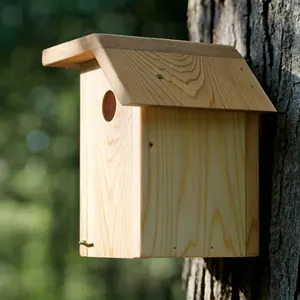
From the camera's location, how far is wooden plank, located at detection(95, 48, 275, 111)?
10.5ft

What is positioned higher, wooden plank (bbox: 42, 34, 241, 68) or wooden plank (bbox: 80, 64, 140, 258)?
wooden plank (bbox: 42, 34, 241, 68)

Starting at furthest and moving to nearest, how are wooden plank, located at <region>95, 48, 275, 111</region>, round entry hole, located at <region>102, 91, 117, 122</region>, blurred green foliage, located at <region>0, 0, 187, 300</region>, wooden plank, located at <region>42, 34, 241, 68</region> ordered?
blurred green foliage, located at <region>0, 0, 187, 300</region>, round entry hole, located at <region>102, 91, 117, 122</region>, wooden plank, located at <region>42, 34, 241, 68</region>, wooden plank, located at <region>95, 48, 275, 111</region>

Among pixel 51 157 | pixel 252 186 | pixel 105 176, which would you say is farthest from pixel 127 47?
pixel 51 157

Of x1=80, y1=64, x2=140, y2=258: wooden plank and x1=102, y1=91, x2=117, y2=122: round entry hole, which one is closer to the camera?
x1=80, y1=64, x2=140, y2=258: wooden plank

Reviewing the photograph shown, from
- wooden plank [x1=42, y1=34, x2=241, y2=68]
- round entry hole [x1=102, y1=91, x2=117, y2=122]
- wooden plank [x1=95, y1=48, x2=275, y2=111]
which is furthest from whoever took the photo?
round entry hole [x1=102, y1=91, x2=117, y2=122]

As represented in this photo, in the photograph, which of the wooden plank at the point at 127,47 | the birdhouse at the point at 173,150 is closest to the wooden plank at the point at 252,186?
the birdhouse at the point at 173,150

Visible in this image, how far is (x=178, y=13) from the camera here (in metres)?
7.34

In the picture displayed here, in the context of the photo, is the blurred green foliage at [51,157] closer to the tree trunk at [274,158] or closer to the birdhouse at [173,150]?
the tree trunk at [274,158]

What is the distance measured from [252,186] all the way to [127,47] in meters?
0.58

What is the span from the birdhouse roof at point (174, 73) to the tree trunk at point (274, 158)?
10cm

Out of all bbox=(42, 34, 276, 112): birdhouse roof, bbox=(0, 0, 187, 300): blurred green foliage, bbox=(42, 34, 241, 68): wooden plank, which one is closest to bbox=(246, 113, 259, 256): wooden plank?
bbox=(42, 34, 276, 112): birdhouse roof

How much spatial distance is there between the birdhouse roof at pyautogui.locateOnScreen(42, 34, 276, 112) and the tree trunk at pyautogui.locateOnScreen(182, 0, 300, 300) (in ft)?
0.34

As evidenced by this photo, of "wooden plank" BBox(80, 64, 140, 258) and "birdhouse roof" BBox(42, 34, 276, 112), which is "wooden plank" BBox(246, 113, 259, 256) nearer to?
"birdhouse roof" BBox(42, 34, 276, 112)

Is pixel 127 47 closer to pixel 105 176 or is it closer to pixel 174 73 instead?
pixel 174 73
